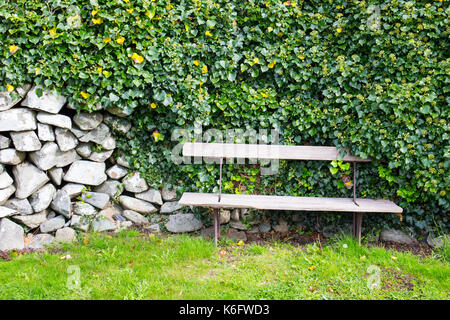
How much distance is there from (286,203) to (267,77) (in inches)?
53.9

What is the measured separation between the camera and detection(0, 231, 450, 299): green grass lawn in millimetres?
2832

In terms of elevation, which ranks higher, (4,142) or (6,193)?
(4,142)

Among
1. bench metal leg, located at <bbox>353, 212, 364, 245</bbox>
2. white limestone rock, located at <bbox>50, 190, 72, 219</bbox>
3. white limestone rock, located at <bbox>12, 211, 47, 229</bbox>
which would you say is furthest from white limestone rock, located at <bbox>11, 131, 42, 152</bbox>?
bench metal leg, located at <bbox>353, 212, 364, 245</bbox>

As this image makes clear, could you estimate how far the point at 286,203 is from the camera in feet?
12.2

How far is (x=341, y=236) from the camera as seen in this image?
12.8ft

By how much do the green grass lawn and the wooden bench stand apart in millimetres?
372

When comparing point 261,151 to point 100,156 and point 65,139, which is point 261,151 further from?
point 65,139

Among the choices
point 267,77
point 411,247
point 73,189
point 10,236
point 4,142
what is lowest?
point 411,247

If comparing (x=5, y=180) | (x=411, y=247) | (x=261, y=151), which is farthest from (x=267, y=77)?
(x=5, y=180)

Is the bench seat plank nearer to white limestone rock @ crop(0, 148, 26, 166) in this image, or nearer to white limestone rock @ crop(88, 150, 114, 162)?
white limestone rock @ crop(88, 150, 114, 162)

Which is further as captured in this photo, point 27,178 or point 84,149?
point 84,149

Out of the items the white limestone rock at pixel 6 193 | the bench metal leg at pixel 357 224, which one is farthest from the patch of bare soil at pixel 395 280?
the white limestone rock at pixel 6 193

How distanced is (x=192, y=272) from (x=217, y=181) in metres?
1.22
